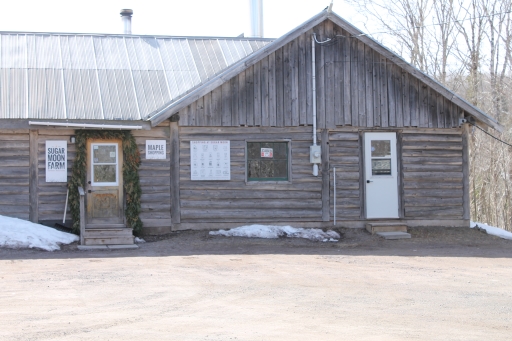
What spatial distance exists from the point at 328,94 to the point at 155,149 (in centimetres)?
454

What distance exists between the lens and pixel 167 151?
651 inches

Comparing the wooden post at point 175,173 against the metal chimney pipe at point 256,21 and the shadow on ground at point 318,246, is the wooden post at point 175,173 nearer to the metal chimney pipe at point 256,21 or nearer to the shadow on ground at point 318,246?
the shadow on ground at point 318,246

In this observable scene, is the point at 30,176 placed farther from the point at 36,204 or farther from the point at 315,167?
the point at 315,167

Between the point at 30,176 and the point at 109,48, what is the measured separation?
188 inches

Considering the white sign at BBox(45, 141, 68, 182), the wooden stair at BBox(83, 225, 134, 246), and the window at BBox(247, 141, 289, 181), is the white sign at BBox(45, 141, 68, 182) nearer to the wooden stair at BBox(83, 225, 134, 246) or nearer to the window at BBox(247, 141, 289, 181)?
the wooden stair at BBox(83, 225, 134, 246)

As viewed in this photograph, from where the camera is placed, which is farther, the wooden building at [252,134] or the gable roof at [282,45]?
the wooden building at [252,134]

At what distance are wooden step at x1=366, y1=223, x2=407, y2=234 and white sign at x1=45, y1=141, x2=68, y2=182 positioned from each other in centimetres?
742

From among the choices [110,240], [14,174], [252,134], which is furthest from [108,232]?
[252,134]

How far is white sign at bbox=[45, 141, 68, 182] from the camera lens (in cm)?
1603

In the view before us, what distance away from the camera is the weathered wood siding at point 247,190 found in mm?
16672

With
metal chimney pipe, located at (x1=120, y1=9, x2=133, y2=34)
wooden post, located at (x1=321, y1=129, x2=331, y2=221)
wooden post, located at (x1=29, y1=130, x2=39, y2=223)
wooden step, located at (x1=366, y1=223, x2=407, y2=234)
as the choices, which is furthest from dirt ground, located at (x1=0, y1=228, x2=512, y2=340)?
metal chimney pipe, located at (x1=120, y1=9, x2=133, y2=34)

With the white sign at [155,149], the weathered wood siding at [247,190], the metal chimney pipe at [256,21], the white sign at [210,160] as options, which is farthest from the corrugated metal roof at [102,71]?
the metal chimney pipe at [256,21]

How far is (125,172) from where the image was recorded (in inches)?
639

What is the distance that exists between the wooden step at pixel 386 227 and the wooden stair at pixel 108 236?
583 centimetres
